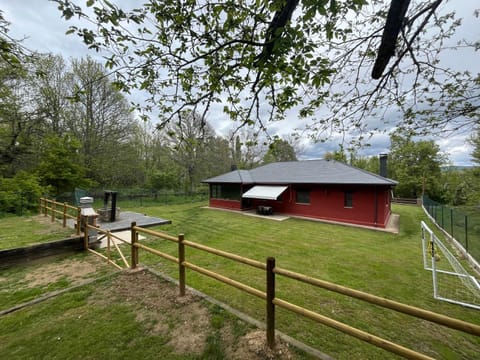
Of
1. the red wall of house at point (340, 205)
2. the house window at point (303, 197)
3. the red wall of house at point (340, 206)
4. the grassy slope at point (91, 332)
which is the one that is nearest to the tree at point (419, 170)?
the red wall of house at point (340, 205)

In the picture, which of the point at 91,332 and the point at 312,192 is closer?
the point at 91,332

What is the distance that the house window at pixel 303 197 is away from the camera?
12.8 metres

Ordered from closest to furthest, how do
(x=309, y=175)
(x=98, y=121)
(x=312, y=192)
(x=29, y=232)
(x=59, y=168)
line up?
1. (x=29, y=232)
2. (x=312, y=192)
3. (x=59, y=168)
4. (x=309, y=175)
5. (x=98, y=121)

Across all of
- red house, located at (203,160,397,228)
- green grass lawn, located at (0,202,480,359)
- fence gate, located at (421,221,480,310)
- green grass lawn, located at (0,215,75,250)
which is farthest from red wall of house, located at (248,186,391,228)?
green grass lawn, located at (0,215,75,250)

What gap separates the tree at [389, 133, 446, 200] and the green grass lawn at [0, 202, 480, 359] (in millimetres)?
20345

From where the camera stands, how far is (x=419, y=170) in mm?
24812

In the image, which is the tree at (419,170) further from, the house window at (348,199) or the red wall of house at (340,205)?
the house window at (348,199)

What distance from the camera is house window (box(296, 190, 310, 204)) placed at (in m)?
12.8

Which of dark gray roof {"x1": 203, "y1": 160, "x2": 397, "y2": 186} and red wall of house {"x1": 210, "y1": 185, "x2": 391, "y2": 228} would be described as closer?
red wall of house {"x1": 210, "y1": 185, "x2": 391, "y2": 228}

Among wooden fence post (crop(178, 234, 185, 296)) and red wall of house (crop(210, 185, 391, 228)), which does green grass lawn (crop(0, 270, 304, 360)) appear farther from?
red wall of house (crop(210, 185, 391, 228))

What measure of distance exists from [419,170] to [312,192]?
71.0 ft

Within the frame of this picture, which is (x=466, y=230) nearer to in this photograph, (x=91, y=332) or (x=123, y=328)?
(x=123, y=328)

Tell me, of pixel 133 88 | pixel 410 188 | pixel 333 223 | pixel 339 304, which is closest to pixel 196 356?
pixel 339 304

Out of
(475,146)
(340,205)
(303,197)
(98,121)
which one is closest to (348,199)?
(340,205)
